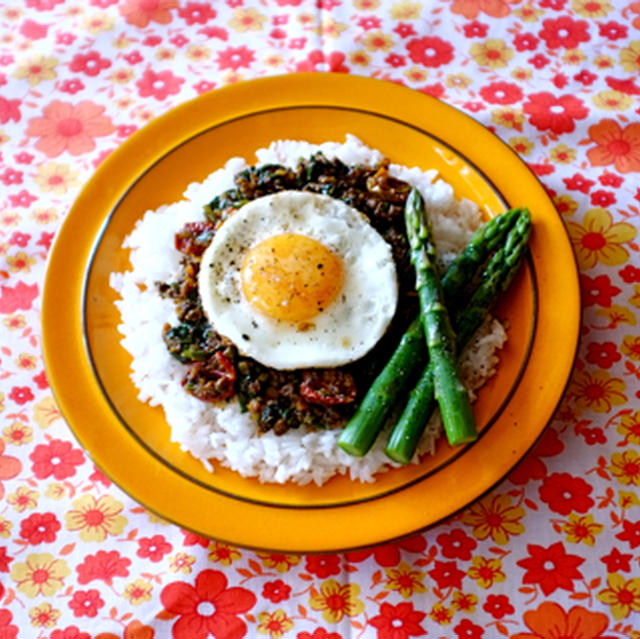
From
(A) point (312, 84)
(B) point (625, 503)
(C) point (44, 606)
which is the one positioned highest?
(A) point (312, 84)

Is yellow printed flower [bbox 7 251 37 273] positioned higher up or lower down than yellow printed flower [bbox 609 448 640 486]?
higher up

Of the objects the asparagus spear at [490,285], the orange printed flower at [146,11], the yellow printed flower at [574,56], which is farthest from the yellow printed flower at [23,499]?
the yellow printed flower at [574,56]

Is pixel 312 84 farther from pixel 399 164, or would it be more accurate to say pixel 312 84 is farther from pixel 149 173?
pixel 149 173

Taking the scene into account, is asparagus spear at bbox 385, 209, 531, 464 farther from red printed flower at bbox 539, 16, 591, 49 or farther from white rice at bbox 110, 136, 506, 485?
red printed flower at bbox 539, 16, 591, 49

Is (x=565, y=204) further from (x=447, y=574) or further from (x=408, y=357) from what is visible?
(x=447, y=574)

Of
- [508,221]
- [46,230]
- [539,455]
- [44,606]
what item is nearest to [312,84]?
[508,221]

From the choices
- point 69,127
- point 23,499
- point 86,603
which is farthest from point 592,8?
point 86,603

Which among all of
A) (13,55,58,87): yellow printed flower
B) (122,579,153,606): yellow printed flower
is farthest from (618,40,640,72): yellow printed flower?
(122,579,153,606): yellow printed flower
